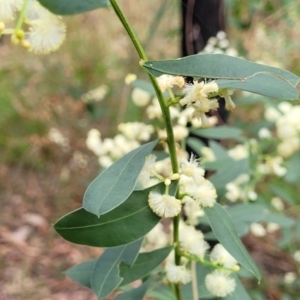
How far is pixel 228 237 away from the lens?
0.56 metres

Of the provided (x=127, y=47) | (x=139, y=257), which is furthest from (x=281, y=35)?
(x=139, y=257)

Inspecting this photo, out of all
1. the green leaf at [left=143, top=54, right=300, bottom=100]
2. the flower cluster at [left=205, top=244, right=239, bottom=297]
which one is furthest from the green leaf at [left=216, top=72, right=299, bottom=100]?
the flower cluster at [left=205, top=244, right=239, bottom=297]

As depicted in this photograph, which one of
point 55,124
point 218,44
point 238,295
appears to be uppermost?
point 55,124

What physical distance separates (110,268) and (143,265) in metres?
0.07

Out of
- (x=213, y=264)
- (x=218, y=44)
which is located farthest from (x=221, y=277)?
(x=218, y=44)

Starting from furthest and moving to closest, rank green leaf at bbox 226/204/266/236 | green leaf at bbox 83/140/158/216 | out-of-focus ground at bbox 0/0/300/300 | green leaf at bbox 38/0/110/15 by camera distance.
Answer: out-of-focus ground at bbox 0/0/300/300, green leaf at bbox 226/204/266/236, green leaf at bbox 83/140/158/216, green leaf at bbox 38/0/110/15

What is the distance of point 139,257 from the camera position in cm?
65

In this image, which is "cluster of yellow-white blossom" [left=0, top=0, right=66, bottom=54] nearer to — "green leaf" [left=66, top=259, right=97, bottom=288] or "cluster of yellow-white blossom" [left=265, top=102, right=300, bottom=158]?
"green leaf" [left=66, top=259, right=97, bottom=288]

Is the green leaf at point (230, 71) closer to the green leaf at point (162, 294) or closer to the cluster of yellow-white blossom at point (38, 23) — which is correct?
the cluster of yellow-white blossom at point (38, 23)

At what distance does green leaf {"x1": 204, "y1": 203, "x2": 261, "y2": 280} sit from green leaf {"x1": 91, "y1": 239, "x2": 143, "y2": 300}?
11 cm

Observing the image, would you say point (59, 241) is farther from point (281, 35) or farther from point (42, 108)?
point (281, 35)

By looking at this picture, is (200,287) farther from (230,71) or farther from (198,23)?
(198,23)

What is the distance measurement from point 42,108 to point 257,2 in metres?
1.15

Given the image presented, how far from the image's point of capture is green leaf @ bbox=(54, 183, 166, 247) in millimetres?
509
